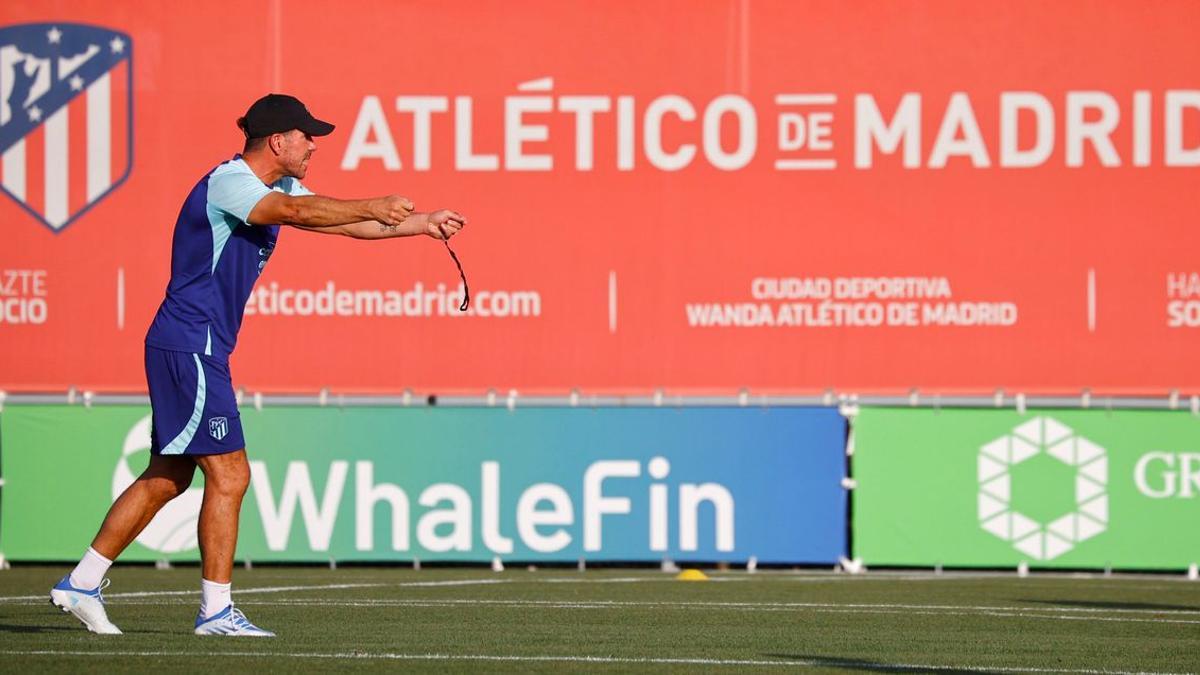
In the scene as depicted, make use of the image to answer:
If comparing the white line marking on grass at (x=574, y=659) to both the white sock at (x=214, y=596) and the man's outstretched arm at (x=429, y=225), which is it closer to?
the white sock at (x=214, y=596)

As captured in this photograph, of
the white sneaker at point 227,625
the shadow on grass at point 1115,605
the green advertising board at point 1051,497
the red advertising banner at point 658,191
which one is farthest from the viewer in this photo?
the red advertising banner at point 658,191

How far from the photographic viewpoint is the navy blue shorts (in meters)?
7.49

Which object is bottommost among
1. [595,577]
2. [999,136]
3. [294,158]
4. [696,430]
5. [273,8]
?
[595,577]

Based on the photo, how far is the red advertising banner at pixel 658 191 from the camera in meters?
14.7

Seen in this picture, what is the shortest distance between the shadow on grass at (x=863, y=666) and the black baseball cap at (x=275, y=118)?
255cm

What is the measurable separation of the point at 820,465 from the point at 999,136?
2.90 meters

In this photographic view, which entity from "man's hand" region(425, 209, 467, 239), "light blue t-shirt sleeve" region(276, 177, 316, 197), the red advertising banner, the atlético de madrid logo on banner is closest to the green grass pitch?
"man's hand" region(425, 209, 467, 239)

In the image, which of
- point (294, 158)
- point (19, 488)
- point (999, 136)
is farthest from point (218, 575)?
point (999, 136)

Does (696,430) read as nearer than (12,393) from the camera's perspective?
Yes

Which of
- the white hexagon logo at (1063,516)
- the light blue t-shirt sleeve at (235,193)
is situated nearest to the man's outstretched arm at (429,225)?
the light blue t-shirt sleeve at (235,193)

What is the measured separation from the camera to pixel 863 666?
7.01 metres

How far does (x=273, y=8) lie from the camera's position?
597 inches

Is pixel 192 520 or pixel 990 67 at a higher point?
pixel 990 67

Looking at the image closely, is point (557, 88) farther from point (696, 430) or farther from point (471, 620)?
point (471, 620)
